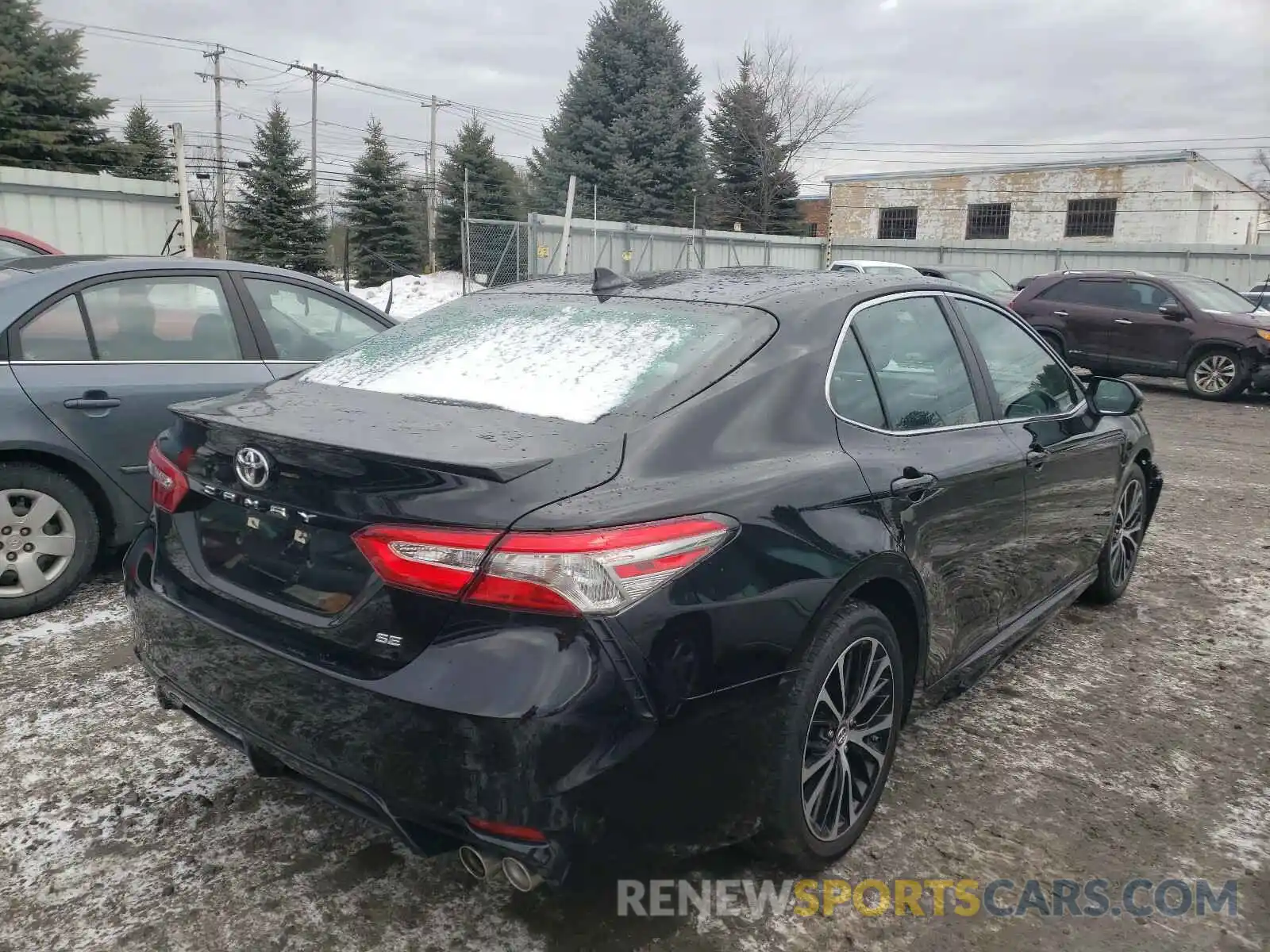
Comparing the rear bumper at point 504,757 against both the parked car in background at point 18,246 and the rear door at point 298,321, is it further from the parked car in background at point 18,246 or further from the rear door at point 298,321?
the parked car in background at point 18,246

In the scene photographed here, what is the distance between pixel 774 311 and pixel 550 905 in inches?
66.0

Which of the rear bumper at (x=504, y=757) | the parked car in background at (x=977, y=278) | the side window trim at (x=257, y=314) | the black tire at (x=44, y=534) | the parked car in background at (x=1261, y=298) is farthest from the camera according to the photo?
the parked car in background at (x=977, y=278)

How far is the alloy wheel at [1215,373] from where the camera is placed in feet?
42.1

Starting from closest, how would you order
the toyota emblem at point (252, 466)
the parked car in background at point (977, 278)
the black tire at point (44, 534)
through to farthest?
1. the toyota emblem at point (252, 466)
2. the black tire at point (44, 534)
3. the parked car in background at point (977, 278)

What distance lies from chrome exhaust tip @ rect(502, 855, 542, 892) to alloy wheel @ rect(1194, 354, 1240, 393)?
13.6 meters

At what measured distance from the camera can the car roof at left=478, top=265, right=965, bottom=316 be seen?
287 cm

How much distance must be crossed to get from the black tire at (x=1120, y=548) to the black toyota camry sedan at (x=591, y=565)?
1634mm

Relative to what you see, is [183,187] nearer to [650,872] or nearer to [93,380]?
[93,380]

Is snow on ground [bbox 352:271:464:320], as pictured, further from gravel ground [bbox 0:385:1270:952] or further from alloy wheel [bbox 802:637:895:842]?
alloy wheel [bbox 802:637:895:842]

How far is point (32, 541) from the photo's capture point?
4.15 m

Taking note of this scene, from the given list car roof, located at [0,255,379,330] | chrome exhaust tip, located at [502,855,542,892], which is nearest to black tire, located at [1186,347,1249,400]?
car roof, located at [0,255,379,330]

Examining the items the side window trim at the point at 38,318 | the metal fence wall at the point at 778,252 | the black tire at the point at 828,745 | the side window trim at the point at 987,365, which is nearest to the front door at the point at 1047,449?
the side window trim at the point at 987,365

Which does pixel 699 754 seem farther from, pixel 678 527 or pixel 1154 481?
pixel 1154 481

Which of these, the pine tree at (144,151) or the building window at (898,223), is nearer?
the pine tree at (144,151)
